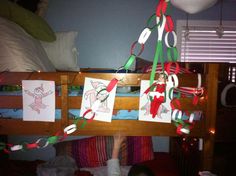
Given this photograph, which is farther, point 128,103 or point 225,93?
point 225,93

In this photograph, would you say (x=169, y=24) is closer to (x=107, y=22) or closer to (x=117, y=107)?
(x=117, y=107)

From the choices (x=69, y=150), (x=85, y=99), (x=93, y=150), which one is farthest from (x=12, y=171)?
(x=85, y=99)

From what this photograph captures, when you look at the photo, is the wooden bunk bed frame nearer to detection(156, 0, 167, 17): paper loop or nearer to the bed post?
the bed post

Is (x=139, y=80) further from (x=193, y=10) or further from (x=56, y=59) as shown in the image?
(x=56, y=59)

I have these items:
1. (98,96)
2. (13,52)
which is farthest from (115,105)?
(13,52)

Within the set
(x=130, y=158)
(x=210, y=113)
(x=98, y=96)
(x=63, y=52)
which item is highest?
(x=63, y=52)

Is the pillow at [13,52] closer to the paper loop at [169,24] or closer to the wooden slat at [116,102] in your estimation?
the wooden slat at [116,102]

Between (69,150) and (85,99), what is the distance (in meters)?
1.39

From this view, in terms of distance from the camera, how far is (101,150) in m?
2.55

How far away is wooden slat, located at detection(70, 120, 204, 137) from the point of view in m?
1.50

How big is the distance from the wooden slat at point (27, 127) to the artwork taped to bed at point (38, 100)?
0.05 m

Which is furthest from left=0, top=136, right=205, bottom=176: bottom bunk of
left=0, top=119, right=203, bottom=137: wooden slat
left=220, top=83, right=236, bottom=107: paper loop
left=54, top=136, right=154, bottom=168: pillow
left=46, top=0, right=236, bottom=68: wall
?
left=46, top=0, right=236, bottom=68: wall

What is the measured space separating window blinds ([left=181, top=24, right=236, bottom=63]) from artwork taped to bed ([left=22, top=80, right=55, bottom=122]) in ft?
7.54

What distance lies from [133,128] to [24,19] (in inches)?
51.7
